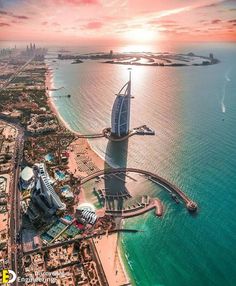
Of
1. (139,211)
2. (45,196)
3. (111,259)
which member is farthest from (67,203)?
(111,259)

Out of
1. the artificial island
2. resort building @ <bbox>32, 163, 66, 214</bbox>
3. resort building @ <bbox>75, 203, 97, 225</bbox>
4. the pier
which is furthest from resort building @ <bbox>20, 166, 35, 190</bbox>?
the pier

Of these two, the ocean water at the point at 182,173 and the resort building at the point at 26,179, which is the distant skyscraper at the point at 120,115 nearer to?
the ocean water at the point at 182,173

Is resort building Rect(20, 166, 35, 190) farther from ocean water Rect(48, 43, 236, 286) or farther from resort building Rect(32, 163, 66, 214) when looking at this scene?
ocean water Rect(48, 43, 236, 286)

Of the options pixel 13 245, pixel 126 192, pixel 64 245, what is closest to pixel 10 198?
pixel 13 245

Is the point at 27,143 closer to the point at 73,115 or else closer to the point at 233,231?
the point at 73,115

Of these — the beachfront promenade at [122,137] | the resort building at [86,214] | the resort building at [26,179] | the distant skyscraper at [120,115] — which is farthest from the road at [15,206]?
the distant skyscraper at [120,115]
